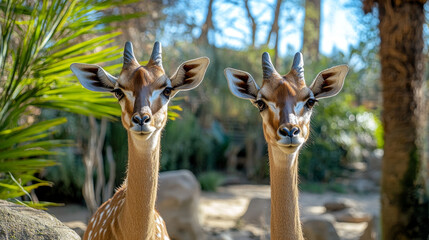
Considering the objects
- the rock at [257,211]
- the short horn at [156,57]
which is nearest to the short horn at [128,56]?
the short horn at [156,57]

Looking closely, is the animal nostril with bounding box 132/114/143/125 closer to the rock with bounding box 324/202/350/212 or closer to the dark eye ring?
the dark eye ring

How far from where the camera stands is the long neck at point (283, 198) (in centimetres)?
306

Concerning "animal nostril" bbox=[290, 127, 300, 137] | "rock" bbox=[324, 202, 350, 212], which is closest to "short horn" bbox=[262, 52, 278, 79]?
"animal nostril" bbox=[290, 127, 300, 137]

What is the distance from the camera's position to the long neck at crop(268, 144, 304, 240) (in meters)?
3.06

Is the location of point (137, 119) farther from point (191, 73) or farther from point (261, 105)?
point (261, 105)

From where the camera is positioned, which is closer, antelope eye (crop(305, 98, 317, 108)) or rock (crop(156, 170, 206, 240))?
antelope eye (crop(305, 98, 317, 108))

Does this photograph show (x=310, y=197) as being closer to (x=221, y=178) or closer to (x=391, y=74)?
(x=221, y=178)

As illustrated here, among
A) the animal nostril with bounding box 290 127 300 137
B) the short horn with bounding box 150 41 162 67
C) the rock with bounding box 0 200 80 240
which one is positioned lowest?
the rock with bounding box 0 200 80 240

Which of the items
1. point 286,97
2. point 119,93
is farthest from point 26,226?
point 286,97

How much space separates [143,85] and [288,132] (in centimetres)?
103

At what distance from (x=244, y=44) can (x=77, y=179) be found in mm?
7716

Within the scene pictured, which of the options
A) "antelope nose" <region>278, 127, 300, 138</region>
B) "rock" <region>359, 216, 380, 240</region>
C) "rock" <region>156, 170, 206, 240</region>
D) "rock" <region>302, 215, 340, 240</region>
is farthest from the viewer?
"rock" <region>359, 216, 380, 240</region>

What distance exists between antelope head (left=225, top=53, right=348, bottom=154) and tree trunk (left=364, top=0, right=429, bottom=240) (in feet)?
11.0

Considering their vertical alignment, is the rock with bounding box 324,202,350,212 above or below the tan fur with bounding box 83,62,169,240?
below
